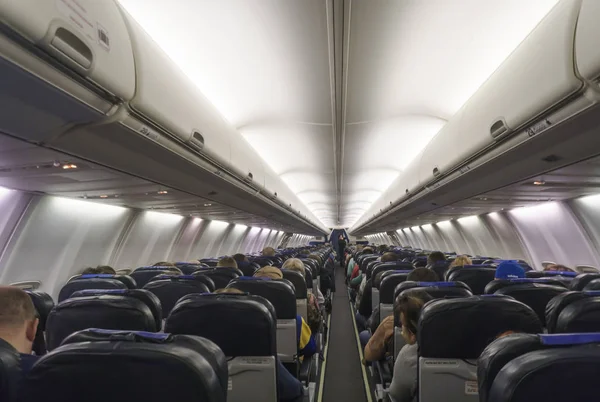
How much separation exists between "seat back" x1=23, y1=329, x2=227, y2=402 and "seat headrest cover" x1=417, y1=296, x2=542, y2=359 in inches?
72.4

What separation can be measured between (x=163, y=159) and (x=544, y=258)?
11.6 meters

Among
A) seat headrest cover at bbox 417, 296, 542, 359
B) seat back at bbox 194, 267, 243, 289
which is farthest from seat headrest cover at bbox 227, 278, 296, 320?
Result: seat headrest cover at bbox 417, 296, 542, 359

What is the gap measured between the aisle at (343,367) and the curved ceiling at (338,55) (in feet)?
13.6

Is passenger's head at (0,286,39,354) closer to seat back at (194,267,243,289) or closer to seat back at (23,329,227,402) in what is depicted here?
seat back at (23,329,227,402)

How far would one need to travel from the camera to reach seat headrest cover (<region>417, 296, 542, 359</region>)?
2.94m

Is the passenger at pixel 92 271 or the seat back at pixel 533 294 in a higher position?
the passenger at pixel 92 271

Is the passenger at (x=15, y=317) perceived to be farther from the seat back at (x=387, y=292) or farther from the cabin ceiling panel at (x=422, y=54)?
the seat back at (x=387, y=292)

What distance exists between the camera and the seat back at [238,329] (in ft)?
10.2

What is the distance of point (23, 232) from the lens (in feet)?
24.7

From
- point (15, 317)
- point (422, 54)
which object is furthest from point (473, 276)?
point (15, 317)

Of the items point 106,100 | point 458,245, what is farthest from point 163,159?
point 458,245

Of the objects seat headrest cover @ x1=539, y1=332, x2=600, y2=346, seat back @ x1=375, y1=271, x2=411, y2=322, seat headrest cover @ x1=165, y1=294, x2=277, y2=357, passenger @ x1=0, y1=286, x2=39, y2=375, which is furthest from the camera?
seat back @ x1=375, y1=271, x2=411, y2=322

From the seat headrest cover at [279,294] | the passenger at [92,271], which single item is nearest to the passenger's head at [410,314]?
the seat headrest cover at [279,294]

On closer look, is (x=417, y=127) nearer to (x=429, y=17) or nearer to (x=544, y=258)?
(x=429, y=17)
